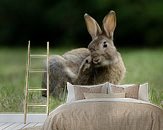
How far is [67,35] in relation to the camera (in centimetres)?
604

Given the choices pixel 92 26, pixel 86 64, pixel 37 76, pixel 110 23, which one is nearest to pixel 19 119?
pixel 37 76

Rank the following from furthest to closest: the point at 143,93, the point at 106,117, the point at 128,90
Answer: the point at 143,93, the point at 128,90, the point at 106,117

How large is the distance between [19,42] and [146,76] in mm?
1469

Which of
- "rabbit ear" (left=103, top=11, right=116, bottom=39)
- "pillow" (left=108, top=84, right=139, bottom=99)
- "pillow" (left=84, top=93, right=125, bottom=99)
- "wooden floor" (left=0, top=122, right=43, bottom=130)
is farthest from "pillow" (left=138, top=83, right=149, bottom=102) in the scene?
"wooden floor" (left=0, top=122, right=43, bottom=130)

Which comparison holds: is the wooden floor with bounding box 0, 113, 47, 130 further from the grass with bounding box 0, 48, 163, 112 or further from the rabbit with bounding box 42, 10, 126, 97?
the rabbit with bounding box 42, 10, 126, 97

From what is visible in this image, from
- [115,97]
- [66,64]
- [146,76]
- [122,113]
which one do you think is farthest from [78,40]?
[122,113]

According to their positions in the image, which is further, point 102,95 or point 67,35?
point 67,35

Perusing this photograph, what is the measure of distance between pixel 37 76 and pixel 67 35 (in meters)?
0.57

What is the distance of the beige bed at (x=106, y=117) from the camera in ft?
14.2

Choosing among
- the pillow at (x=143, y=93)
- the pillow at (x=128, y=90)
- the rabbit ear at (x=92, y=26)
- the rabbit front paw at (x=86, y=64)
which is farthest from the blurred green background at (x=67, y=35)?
the pillow at (x=128, y=90)

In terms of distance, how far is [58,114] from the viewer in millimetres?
4402

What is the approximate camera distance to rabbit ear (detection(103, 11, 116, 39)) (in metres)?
5.69

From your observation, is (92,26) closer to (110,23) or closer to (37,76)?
(110,23)

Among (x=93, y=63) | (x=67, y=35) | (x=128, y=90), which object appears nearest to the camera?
(x=128, y=90)
